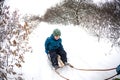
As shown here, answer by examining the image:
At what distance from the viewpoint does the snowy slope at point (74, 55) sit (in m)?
8.26

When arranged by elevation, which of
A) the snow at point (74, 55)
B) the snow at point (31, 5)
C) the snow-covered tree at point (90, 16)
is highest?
the snow at point (31, 5)

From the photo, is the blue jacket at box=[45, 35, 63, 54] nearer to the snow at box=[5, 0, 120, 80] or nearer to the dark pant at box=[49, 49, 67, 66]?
the dark pant at box=[49, 49, 67, 66]

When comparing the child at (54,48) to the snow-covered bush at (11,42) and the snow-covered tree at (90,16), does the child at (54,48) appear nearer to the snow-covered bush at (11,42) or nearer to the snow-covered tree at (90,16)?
the snow-covered bush at (11,42)

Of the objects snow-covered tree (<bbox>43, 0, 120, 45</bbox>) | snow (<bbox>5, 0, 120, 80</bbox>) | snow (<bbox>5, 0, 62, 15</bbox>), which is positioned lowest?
snow (<bbox>5, 0, 120, 80</bbox>)

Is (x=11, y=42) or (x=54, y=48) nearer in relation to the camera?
Answer: (x=54, y=48)

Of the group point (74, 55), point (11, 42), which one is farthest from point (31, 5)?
point (74, 55)

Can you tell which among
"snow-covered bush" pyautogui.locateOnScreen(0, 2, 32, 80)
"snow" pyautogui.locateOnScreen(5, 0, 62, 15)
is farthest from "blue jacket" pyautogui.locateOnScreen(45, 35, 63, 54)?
"snow" pyautogui.locateOnScreen(5, 0, 62, 15)

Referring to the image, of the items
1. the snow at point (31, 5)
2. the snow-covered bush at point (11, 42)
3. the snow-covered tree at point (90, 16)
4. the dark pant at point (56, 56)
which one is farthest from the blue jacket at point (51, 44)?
the snow at point (31, 5)

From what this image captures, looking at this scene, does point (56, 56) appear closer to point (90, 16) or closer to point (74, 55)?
point (74, 55)

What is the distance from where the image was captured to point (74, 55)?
9102 millimetres

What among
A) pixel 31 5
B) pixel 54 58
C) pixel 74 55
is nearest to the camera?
pixel 54 58

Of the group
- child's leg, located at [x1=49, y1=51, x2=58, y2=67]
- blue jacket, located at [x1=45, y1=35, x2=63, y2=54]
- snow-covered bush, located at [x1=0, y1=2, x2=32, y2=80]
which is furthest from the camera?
blue jacket, located at [x1=45, y1=35, x2=63, y2=54]

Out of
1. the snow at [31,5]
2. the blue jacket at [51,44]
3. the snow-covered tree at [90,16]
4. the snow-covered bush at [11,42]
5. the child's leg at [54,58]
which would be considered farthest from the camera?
the snow at [31,5]

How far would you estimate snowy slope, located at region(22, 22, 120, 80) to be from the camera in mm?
8258
